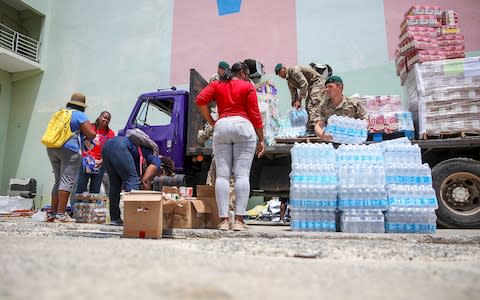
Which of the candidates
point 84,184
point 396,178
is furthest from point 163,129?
point 396,178

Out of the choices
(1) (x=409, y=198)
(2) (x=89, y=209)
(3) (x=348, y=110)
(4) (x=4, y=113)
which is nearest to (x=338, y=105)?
(3) (x=348, y=110)

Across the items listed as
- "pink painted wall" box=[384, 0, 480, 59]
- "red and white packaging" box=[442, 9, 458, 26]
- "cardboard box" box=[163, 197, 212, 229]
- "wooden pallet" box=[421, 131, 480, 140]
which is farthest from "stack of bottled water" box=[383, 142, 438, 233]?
"pink painted wall" box=[384, 0, 480, 59]

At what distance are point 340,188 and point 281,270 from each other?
2.46 metres

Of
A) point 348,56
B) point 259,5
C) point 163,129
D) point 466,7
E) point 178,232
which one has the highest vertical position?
point 259,5

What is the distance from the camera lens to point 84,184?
17.3ft

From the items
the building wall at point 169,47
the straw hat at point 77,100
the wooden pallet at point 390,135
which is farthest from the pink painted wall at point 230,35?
the straw hat at point 77,100

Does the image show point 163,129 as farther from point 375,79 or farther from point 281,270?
point 375,79

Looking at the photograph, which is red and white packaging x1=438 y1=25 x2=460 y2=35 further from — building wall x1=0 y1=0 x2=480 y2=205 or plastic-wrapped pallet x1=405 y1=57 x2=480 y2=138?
building wall x1=0 y1=0 x2=480 y2=205

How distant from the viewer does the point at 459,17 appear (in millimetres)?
8445

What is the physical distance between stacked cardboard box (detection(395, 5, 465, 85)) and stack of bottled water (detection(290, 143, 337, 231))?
98.5 inches

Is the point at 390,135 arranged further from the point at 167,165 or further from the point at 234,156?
the point at 167,165

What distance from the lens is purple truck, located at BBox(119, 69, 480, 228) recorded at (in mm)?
4438

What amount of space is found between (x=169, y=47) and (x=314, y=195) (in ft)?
28.5

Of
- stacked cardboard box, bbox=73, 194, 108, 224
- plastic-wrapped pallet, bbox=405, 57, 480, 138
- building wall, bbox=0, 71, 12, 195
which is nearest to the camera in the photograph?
plastic-wrapped pallet, bbox=405, 57, 480, 138
